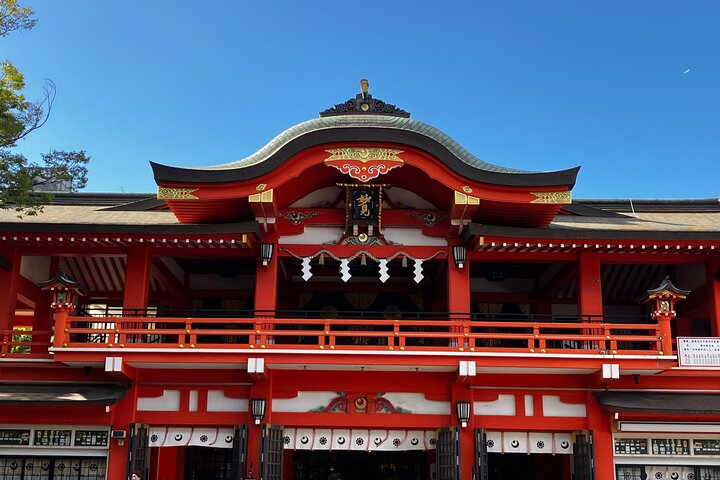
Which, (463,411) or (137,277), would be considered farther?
(137,277)

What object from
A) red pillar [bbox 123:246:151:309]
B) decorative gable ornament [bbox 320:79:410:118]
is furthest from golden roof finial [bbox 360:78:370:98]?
red pillar [bbox 123:246:151:309]

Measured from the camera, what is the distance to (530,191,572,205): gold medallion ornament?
1622cm

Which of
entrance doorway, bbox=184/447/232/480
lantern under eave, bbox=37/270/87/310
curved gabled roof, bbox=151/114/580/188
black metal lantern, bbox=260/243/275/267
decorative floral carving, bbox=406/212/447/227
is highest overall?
curved gabled roof, bbox=151/114/580/188

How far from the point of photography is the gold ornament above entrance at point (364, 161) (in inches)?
632

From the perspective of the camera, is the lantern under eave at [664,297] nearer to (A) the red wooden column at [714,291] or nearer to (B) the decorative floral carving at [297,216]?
(A) the red wooden column at [714,291]

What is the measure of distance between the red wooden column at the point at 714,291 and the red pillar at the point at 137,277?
12.4 metres

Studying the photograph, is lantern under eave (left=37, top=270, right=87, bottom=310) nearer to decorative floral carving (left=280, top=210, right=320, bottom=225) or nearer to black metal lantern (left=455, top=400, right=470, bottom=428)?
decorative floral carving (left=280, top=210, right=320, bottom=225)

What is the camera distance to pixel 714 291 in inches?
656

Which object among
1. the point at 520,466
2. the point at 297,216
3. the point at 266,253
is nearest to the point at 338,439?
the point at 266,253

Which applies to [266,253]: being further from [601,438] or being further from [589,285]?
[601,438]

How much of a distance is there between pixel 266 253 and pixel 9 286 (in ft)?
18.7

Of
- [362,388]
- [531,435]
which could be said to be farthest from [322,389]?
[531,435]

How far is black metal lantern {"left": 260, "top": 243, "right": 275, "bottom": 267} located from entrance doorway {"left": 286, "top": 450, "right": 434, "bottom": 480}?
20.2ft

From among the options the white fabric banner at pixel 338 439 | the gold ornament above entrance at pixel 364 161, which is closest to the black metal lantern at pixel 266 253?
the gold ornament above entrance at pixel 364 161
